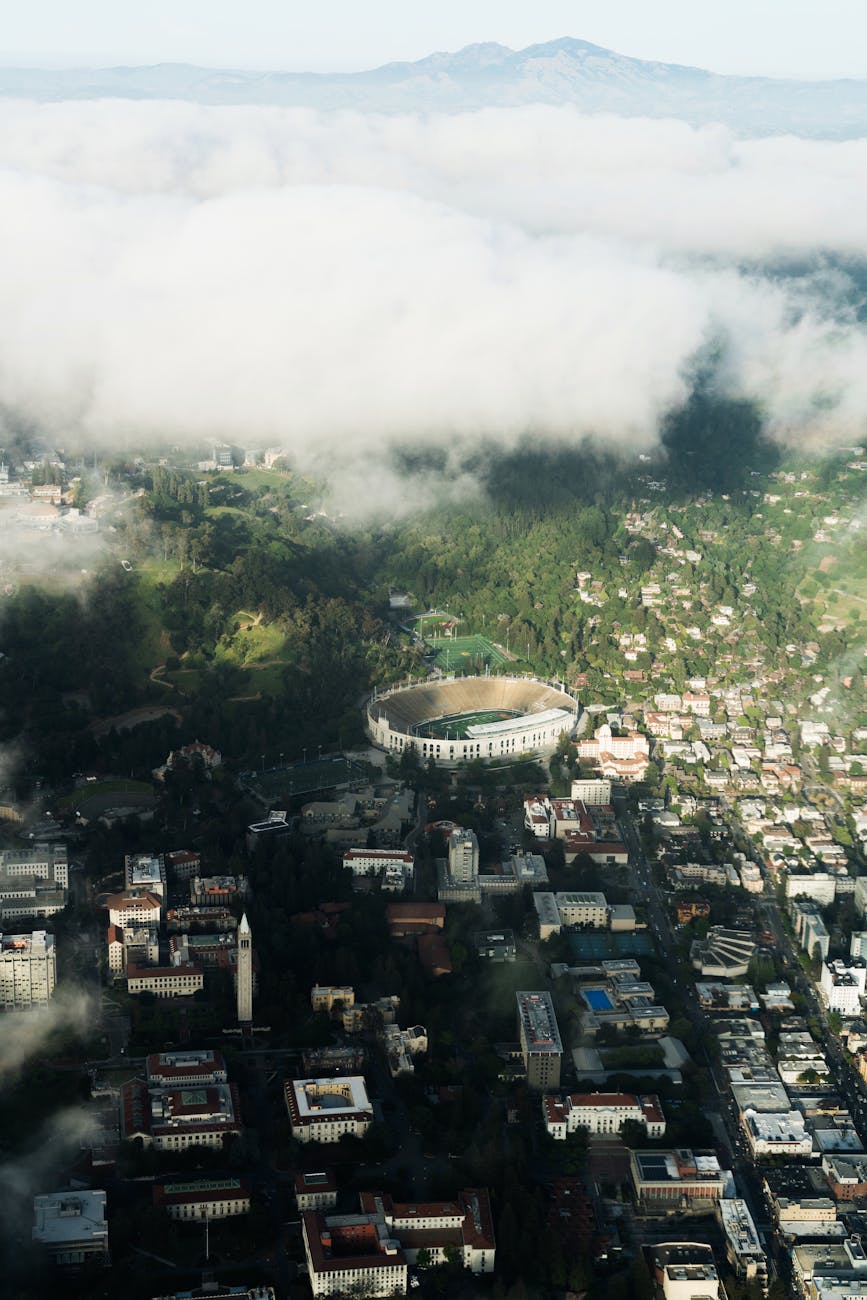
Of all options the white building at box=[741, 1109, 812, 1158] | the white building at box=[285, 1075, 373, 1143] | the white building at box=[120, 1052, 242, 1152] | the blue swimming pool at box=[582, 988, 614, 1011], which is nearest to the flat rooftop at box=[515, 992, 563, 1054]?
the blue swimming pool at box=[582, 988, 614, 1011]

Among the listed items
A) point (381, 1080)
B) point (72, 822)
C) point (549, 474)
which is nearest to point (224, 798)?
point (72, 822)

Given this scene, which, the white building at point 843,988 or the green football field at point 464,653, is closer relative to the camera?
the white building at point 843,988

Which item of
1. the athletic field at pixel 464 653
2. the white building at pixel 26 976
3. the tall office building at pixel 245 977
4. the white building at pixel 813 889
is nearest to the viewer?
the tall office building at pixel 245 977

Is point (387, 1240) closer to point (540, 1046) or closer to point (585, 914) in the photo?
point (540, 1046)

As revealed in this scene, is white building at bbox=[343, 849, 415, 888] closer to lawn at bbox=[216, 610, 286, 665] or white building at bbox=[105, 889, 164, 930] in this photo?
white building at bbox=[105, 889, 164, 930]

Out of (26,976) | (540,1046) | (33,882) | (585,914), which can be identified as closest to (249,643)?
(33,882)

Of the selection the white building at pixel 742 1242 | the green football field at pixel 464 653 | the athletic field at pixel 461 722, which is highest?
the white building at pixel 742 1242

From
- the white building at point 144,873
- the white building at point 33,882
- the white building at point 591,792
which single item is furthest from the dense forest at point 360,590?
the white building at point 591,792

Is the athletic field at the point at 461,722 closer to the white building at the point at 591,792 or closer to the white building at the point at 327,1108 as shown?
the white building at the point at 591,792
